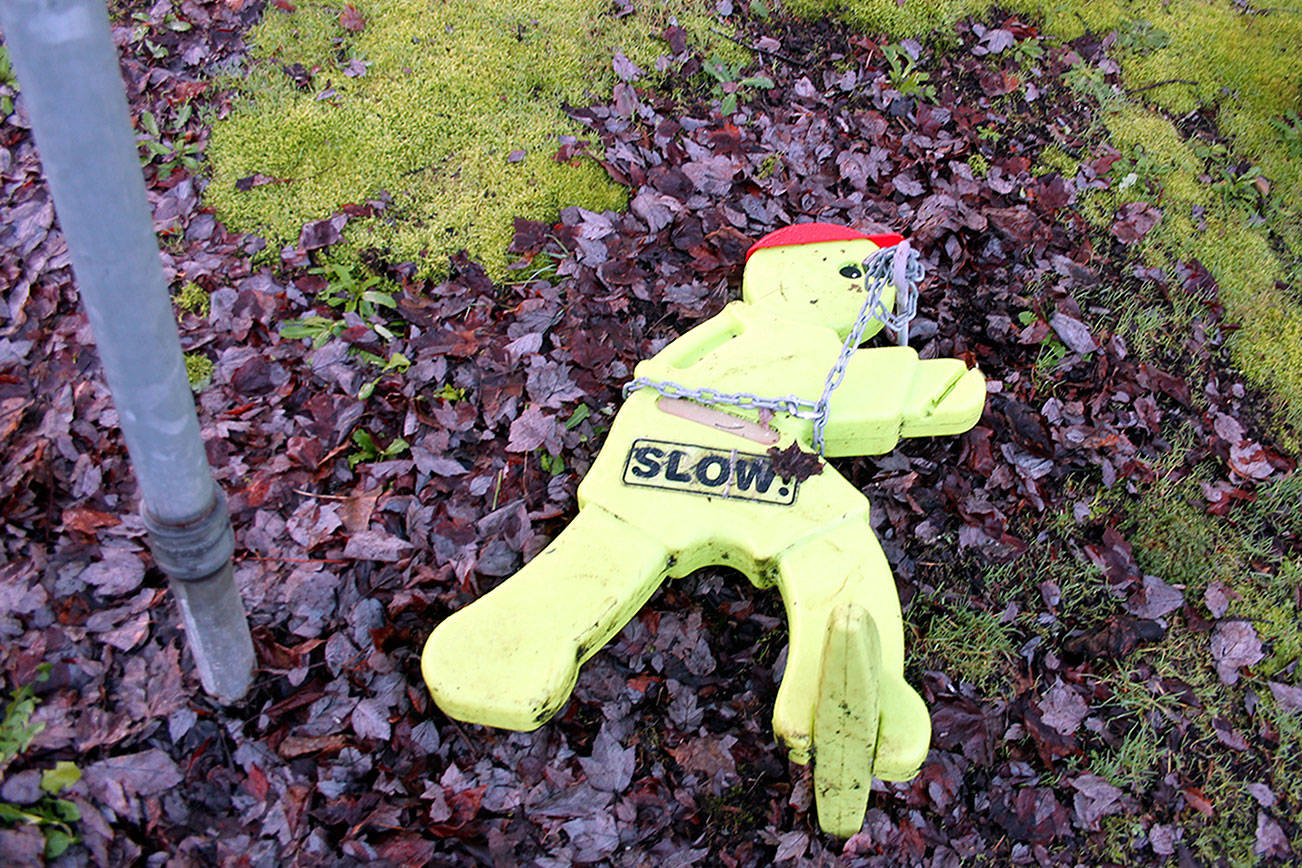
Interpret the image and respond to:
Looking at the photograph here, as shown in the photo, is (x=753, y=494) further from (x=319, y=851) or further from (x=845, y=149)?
(x=845, y=149)

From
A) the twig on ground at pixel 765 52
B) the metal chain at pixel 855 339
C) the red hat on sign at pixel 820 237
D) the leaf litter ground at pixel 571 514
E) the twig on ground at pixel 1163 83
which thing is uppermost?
the twig on ground at pixel 765 52

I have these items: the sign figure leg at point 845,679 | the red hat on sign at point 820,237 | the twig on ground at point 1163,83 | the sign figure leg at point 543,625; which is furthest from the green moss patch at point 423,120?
the twig on ground at point 1163,83

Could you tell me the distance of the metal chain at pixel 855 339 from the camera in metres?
3.23

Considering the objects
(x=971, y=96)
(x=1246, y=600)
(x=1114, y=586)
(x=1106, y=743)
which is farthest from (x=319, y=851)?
(x=971, y=96)

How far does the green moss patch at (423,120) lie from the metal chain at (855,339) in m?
1.29

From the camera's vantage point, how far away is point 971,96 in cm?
513

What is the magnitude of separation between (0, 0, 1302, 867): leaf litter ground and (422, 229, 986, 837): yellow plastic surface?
366mm

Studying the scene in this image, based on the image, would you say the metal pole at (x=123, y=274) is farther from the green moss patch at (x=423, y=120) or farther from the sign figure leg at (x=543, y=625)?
the green moss patch at (x=423, y=120)

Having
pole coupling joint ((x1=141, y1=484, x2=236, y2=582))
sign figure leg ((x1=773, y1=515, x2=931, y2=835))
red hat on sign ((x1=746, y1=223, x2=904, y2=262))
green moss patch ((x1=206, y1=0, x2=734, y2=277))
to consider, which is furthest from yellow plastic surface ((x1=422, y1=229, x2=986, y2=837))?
green moss patch ((x1=206, y1=0, x2=734, y2=277))

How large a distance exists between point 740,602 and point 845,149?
8.56 feet

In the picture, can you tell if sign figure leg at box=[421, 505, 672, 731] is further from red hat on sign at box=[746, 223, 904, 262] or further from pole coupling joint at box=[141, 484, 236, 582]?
red hat on sign at box=[746, 223, 904, 262]

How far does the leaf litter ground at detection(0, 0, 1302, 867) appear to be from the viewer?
287 centimetres

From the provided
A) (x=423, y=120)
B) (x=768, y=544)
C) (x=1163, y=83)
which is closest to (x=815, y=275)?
(x=768, y=544)

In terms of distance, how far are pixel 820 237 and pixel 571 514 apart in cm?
155
